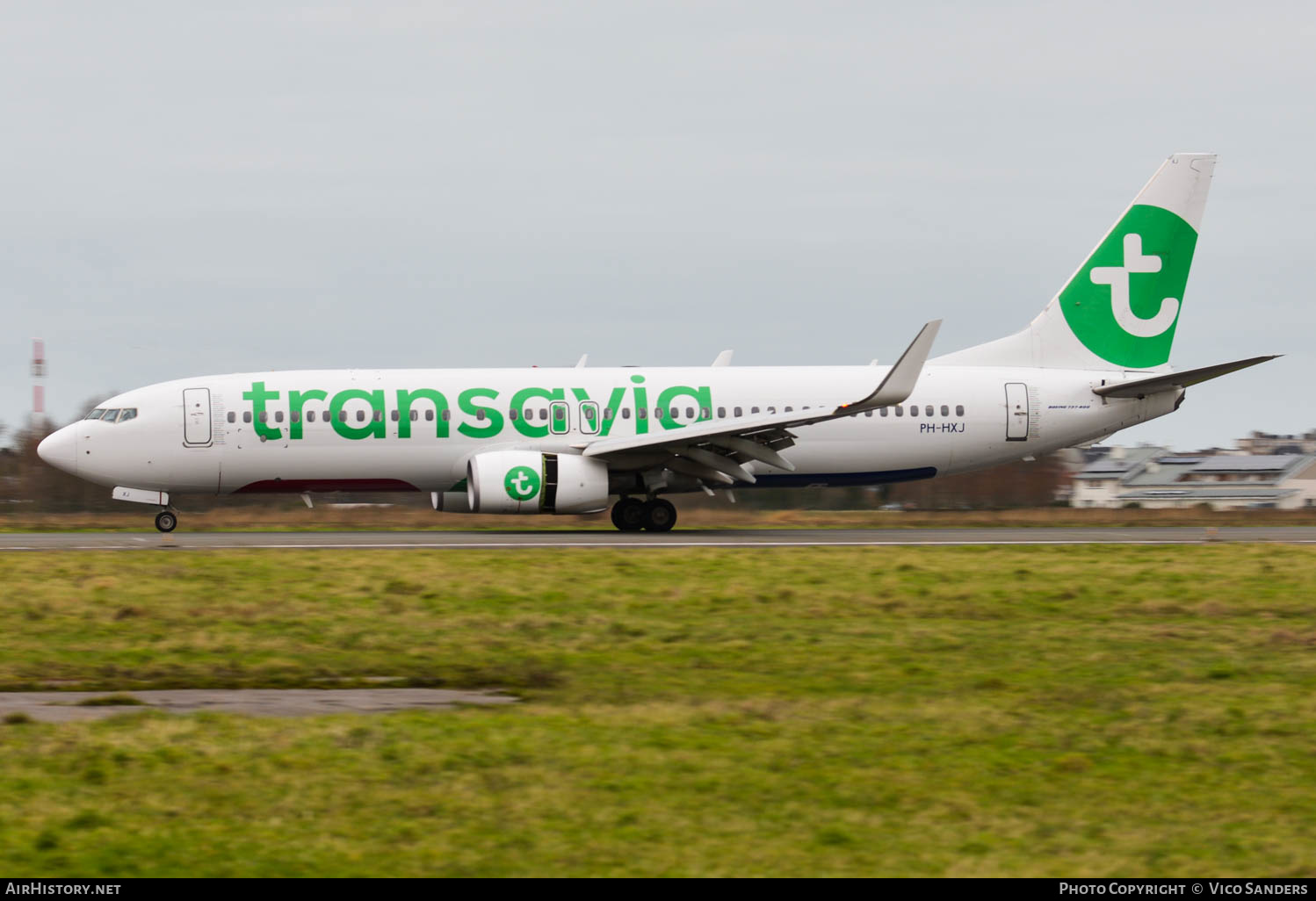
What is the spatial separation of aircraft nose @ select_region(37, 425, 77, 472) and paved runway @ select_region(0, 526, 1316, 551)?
146 cm

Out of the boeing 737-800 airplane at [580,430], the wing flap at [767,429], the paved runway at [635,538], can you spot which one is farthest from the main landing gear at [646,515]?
Result: the wing flap at [767,429]

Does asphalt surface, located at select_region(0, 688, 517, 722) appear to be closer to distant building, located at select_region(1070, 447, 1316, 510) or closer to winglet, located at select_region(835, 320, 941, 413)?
winglet, located at select_region(835, 320, 941, 413)

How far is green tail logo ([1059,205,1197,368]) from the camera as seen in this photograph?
2923 centimetres

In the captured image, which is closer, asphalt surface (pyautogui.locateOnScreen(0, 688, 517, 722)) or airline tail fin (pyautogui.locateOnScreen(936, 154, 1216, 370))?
asphalt surface (pyautogui.locateOnScreen(0, 688, 517, 722))

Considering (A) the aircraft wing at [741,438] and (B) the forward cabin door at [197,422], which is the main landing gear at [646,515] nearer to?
(A) the aircraft wing at [741,438]

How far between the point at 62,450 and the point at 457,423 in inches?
312

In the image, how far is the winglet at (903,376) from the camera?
Result: 77.9 ft

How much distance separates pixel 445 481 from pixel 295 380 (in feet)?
12.0

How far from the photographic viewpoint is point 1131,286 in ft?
96.2

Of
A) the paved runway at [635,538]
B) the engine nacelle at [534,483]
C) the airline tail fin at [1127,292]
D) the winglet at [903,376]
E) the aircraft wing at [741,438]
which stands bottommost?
the paved runway at [635,538]

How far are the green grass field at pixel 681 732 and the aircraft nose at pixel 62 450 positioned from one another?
33.4 ft

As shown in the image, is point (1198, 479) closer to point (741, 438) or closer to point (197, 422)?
point (741, 438)

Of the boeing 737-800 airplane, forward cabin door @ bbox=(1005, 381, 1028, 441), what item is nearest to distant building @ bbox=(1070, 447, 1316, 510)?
forward cabin door @ bbox=(1005, 381, 1028, 441)
